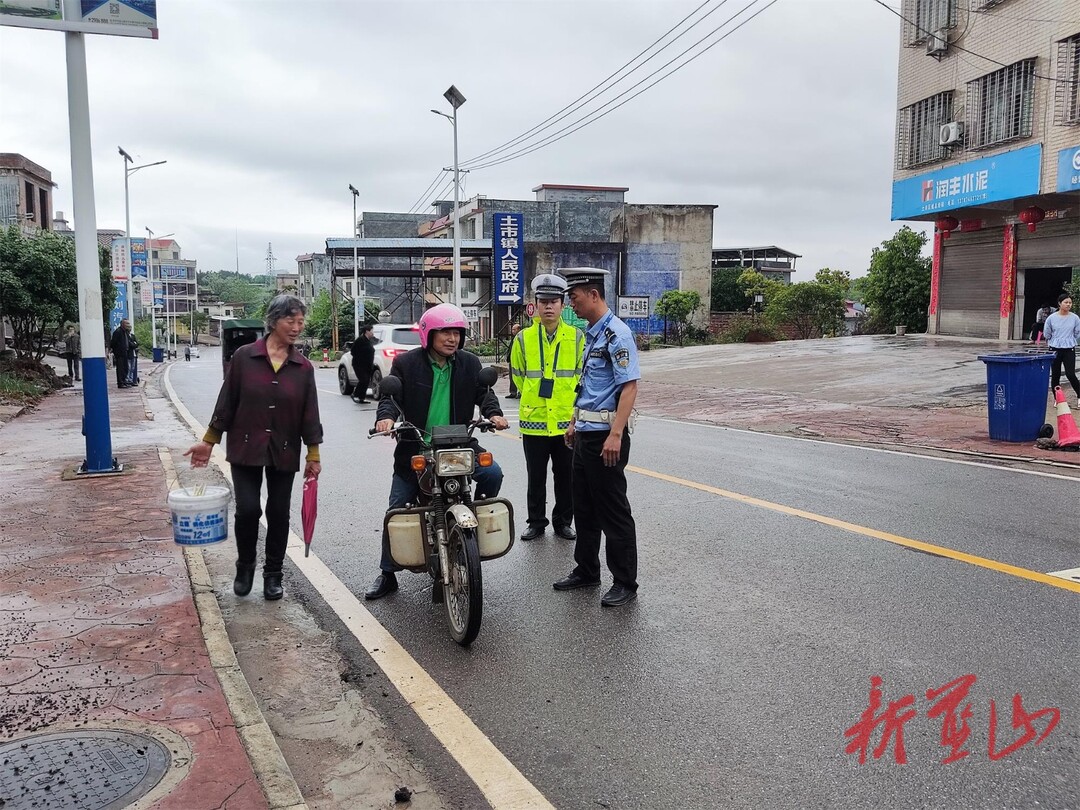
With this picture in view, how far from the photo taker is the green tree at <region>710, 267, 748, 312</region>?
182 ft

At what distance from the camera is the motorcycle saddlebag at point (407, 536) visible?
4816 millimetres

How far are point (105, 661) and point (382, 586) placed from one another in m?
1.64

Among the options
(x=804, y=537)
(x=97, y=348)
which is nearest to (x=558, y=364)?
(x=804, y=537)

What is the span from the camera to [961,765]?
127 inches

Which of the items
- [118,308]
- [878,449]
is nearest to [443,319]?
[878,449]

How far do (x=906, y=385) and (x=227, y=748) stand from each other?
17.1 metres

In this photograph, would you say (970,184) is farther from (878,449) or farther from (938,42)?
(878,449)

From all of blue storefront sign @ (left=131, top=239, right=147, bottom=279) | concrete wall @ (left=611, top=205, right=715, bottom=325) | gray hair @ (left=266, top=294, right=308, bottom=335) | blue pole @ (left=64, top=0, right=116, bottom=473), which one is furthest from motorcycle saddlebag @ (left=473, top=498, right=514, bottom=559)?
concrete wall @ (left=611, top=205, right=715, bottom=325)

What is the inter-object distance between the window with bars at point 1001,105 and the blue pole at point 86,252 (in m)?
23.2

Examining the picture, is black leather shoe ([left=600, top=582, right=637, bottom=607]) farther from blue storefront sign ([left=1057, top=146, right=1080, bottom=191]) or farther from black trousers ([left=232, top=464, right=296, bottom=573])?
blue storefront sign ([left=1057, top=146, right=1080, bottom=191])

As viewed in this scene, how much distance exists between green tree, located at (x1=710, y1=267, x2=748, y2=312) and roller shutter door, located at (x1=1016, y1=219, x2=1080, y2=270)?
2917cm

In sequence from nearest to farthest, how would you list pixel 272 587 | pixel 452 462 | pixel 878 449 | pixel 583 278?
1. pixel 452 462
2. pixel 583 278
3. pixel 272 587
4. pixel 878 449

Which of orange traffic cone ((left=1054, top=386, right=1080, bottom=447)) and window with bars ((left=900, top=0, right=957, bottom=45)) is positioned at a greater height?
window with bars ((left=900, top=0, right=957, bottom=45))

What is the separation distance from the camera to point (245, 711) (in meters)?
3.63
